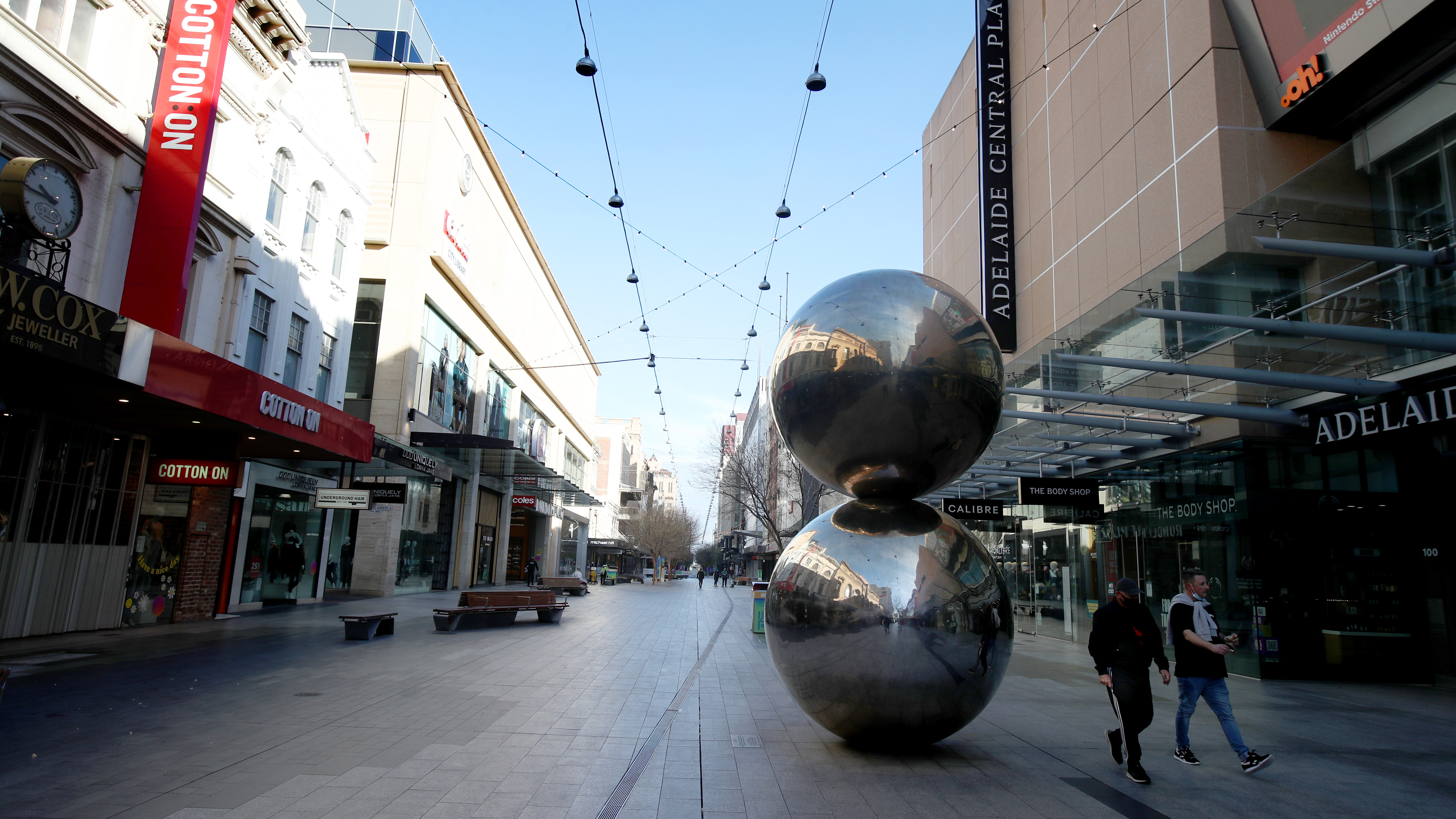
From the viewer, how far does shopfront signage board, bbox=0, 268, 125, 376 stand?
318 inches

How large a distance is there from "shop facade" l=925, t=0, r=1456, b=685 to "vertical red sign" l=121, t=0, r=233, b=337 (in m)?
14.3

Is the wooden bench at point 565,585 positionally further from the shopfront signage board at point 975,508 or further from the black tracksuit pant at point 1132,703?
the black tracksuit pant at point 1132,703

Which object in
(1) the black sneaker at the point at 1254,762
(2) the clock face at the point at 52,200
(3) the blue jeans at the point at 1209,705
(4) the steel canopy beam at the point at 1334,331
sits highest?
(2) the clock face at the point at 52,200

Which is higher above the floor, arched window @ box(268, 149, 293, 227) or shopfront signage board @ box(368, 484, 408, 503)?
arched window @ box(268, 149, 293, 227)

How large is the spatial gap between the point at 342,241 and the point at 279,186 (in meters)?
3.73

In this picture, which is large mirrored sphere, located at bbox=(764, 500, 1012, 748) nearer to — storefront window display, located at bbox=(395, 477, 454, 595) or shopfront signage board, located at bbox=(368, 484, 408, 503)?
shopfront signage board, located at bbox=(368, 484, 408, 503)

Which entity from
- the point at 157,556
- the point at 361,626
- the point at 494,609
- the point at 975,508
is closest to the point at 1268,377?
the point at 975,508

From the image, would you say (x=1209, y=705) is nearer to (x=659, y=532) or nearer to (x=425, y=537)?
(x=425, y=537)

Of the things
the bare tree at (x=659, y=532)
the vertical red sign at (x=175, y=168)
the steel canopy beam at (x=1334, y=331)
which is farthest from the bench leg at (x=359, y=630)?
the bare tree at (x=659, y=532)

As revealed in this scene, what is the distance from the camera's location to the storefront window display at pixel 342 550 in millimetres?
25656

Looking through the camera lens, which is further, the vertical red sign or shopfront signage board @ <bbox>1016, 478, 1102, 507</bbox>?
shopfront signage board @ <bbox>1016, 478, 1102, 507</bbox>

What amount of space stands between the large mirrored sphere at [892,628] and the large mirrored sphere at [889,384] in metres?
0.48

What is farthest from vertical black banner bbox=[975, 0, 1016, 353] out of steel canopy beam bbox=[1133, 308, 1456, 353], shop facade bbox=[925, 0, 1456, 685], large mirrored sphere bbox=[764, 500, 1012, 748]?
large mirrored sphere bbox=[764, 500, 1012, 748]

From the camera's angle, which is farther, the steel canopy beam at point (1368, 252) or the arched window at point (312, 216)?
the arched window at point (312, 216)
